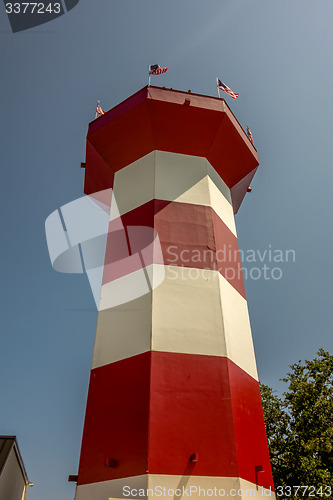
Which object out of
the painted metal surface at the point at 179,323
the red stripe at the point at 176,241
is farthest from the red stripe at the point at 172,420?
the red stripe at the point at 176,241

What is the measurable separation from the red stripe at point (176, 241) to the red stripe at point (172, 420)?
266 centimetres

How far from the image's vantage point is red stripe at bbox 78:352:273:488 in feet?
24.7

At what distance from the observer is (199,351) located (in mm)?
8875

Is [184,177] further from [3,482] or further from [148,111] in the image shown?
[3,482]

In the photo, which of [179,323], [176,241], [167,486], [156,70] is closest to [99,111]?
[156,70]

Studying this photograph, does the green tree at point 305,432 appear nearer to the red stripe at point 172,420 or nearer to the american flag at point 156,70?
the red stripe at point 172,420

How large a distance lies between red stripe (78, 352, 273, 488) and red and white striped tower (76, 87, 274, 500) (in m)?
0.02

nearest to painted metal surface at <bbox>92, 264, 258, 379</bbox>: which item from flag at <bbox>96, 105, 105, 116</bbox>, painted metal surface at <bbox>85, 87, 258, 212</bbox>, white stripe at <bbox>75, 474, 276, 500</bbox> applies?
white stripe at <bbox>75, 474, 276, 500</bbox>

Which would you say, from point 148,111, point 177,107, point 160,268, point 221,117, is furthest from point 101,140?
point 160,268

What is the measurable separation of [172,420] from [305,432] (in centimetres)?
1078

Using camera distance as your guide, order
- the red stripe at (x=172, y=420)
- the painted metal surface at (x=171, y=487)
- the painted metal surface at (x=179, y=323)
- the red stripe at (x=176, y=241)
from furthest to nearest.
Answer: the red stripe at (x=176, y=241) < the painted metal surface at (x=179, y=323) < the red stripe at (x=172, y=420) < the painted metal surface at (x=171, y=487)

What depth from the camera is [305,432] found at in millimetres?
16125

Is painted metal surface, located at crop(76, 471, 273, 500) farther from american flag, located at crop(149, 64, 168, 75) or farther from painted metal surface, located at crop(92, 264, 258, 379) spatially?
american flag, located at crop(149, 64, 168, 75)

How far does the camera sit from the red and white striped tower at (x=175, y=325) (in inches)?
300
